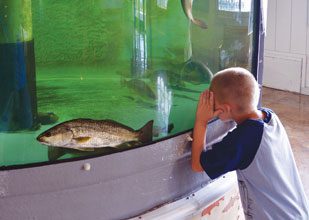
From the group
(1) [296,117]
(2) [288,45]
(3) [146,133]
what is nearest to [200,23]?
(3) [146,133]

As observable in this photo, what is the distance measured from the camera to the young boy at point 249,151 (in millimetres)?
1288

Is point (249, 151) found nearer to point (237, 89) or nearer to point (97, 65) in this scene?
point (237, 89)

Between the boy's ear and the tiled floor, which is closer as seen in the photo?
the boy's ear

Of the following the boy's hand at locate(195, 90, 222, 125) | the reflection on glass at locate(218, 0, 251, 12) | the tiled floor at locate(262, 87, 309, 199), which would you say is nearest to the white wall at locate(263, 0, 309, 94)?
the tiled floor at locate(262, 87, 309, 199)

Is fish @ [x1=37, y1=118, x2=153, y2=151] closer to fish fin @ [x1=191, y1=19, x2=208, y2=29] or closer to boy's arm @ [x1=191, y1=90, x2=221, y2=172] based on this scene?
boy's arm @ [x1=191, y1=90, x2=221, y2=172]

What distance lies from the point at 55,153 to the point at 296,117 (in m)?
2.79

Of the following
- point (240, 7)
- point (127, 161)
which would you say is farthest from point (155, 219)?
point (240, 7)

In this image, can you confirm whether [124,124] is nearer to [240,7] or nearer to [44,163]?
[44,163]

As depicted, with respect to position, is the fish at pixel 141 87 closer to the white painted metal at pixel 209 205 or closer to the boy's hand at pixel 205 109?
the boy's hand at pixel 205 109

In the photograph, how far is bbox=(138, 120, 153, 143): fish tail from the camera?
127cm

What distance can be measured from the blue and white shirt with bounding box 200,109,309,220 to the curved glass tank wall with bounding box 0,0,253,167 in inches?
5.7

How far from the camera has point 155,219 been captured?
1.31m

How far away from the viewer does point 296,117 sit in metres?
3.69

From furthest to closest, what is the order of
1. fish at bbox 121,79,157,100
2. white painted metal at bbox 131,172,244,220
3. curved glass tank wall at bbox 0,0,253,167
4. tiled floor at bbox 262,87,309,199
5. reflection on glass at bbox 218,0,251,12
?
tiled floor at bbox 262,87,309,199 → reflection on glass at bbox 218,0,251,12 → white painted metal at bbox 131,172,244,220 → fish at bbox 121,79,157,100 → curved glass tank wall at bbox 0,0,253,167
